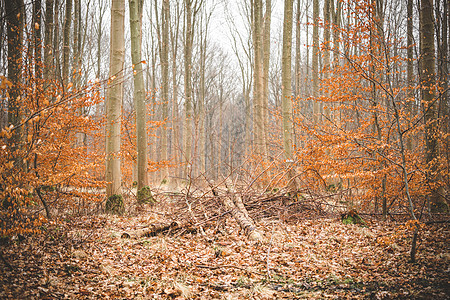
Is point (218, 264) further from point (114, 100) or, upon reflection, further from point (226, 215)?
point (114, 100)

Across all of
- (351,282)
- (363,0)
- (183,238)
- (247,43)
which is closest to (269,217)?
(183,238)

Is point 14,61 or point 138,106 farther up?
point 14,61

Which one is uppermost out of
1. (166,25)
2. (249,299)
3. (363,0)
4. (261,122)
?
(166,25)

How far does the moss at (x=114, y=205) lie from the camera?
6.73 meters

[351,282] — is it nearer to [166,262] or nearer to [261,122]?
[166,262]

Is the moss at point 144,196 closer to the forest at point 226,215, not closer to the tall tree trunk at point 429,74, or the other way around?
the forest at point 226,215

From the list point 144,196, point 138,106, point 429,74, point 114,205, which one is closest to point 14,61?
point 138,106

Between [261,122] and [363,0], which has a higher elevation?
[363,0]

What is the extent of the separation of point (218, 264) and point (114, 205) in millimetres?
3551

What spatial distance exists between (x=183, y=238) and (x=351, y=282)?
9.86 feet

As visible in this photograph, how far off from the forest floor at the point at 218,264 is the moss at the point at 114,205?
34.3 inches

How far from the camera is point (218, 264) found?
4.32m

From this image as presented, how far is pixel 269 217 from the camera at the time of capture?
264 inches

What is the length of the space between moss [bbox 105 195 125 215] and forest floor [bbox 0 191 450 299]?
34.3 inches
